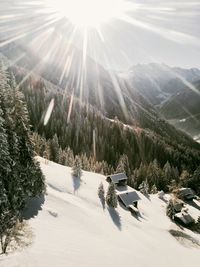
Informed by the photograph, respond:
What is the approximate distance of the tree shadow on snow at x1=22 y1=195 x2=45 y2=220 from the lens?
Answer: 34.5 meters

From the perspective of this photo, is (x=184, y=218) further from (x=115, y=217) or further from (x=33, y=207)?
(x=33, y=207)

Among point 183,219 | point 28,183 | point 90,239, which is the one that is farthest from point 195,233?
point 28,183

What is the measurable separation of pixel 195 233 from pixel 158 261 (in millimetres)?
35605

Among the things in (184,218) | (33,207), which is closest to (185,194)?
(184,218)

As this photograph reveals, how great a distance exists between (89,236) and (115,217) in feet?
54.1

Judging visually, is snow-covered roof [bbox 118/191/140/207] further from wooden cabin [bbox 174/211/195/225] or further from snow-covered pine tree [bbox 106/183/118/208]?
wooden cabin [bbox 174/211/195/225]

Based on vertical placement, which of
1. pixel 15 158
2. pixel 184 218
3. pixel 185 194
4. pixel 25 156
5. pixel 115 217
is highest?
pixel 15 158

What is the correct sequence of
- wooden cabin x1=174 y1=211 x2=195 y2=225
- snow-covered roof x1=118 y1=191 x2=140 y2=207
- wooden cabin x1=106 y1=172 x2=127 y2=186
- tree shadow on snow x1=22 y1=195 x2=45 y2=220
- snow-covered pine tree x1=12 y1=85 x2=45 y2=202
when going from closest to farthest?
tree shadow on snow x1=22 y1=195 x2=45 y2=220
snow-covered pine tree x1=12 y1=85 x2=45 y2=202
snow-covered roof x1=118 y1=191 x2=140 y2=207
wooden cabin x1=174 y1=211 x2=195 y2=225
wooden cabin x1=106 y1=172 x2=127 y2=186

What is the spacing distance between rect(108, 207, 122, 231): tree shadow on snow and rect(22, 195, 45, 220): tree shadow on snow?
14818 mm

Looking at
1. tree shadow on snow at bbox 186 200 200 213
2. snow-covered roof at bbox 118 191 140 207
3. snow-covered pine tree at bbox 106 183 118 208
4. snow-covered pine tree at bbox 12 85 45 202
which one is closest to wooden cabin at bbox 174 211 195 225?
snow-covered roof at bbox 118 191 140 207

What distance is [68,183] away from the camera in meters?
57.5

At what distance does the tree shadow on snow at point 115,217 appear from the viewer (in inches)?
1962

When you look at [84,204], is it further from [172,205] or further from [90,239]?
[172,205]

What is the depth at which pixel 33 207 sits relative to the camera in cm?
3738
